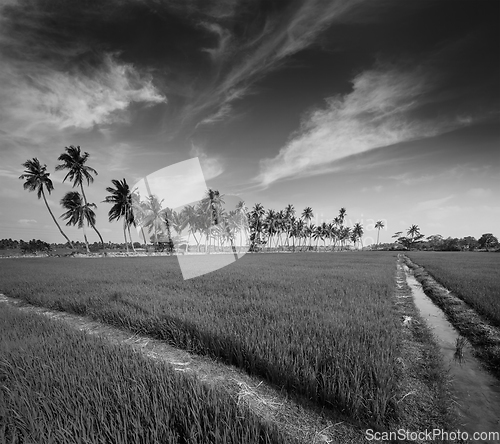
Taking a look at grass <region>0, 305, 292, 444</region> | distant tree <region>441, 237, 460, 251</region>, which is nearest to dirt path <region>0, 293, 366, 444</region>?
grass <region>0, 305, 292, 444</region>

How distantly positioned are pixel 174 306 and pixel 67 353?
279 cm

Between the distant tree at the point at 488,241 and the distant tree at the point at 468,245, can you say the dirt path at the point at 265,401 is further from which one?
the distant tree at the point at 488,241

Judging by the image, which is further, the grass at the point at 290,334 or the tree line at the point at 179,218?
the tree line at the point at 179,218

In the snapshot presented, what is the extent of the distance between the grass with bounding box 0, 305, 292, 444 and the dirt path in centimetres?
33

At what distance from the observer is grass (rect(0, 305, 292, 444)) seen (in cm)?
183

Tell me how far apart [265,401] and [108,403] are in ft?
5.57

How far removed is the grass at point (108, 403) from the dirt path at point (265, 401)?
33 centimetres

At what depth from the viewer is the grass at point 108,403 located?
6.02 ft

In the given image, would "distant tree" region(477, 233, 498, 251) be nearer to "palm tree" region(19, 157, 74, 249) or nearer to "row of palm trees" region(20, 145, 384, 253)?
"row of palm trees" region(20, 145, 384, 253)

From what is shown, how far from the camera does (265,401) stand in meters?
2.62

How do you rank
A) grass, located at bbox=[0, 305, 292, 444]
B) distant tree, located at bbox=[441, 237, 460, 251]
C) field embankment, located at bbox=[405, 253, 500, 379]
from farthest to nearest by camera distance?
distant tree, located at bbox=[441, 237, 460, 251] < field embankment, located at bbox=[405, 253, 500, 379] < grass, located at bbox=[0, 305, 292, 444]

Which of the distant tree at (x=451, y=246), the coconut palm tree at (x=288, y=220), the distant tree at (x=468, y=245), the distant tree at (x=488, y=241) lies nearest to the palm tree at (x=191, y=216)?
the coconut palm tree at (x=288, y=220)

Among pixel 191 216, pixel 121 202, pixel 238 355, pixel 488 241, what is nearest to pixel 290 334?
pixel 238 355

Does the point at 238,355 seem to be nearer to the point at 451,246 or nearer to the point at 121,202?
the point at 121,202
